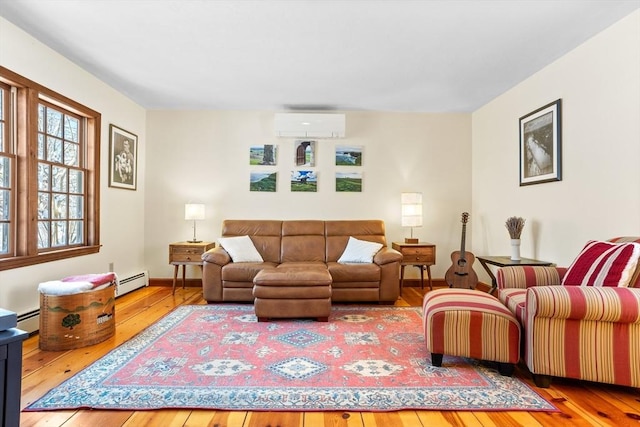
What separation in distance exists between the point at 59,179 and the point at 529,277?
4.35m

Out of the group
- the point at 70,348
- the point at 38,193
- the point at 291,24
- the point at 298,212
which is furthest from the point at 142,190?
the point at 291,24

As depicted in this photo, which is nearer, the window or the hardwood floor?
the hardwood floor

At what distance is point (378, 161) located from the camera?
4758 mm

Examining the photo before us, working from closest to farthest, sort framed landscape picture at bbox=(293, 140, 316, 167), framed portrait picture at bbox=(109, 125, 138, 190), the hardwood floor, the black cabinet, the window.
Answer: the black cabinet
the hardwood floor
the window
framed portrait picture at bbox=(109, 125, 138, 190)
framed landscape picture at bbox=(293, 140, 316, 167)

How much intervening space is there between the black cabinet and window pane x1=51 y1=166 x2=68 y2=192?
2838 mm

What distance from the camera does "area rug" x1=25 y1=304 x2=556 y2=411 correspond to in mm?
1817

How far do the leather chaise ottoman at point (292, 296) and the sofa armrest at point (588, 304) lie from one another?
1.73m

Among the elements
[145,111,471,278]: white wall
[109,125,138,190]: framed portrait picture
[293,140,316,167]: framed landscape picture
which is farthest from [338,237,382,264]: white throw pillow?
[109,125,138,190]: framed portrait picture

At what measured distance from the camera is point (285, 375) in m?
2.12

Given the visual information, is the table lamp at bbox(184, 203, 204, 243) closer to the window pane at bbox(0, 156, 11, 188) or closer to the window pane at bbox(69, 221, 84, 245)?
the window pane at bbox(69, 221, 84, 245)

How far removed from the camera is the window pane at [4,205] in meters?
2.65

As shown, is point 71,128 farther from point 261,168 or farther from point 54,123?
point 261,168

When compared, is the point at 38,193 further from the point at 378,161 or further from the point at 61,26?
the point at 378,161

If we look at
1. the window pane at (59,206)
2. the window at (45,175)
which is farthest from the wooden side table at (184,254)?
the window pane at (59,206)
